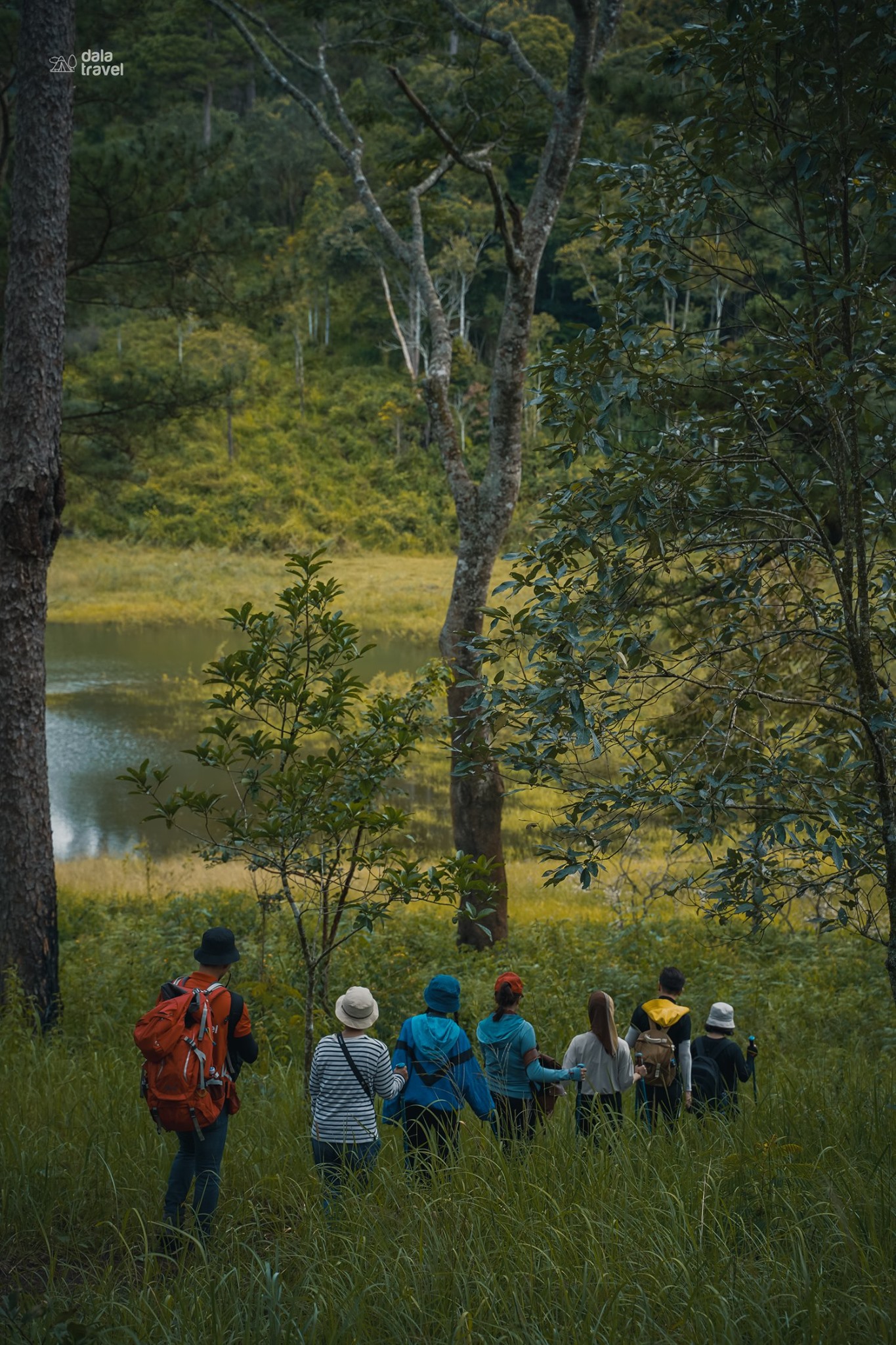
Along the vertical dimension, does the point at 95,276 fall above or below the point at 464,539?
above

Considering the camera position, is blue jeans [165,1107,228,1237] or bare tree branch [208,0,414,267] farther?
bare tree branch [208,0,414,267]

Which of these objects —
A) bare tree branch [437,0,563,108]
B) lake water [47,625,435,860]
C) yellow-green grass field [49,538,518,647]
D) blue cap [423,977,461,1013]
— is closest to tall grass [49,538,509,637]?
yellow-green grass field [49,538,518,647]

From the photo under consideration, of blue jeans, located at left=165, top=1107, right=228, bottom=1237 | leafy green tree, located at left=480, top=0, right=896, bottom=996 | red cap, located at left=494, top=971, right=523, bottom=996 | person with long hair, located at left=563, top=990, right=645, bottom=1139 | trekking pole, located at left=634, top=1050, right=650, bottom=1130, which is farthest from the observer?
trekking pole, located at left=634, top=1050, right=650, bottom=1130

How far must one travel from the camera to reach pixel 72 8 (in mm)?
7160

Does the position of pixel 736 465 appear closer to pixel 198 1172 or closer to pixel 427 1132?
pixel 427 1132

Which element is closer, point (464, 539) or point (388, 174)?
point (464, 539)

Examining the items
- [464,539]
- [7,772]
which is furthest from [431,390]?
[7,772]

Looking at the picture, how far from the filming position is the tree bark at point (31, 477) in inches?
272

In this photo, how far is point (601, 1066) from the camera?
4.40 metres

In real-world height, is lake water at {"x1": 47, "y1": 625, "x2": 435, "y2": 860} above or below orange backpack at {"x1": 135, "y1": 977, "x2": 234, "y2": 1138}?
below

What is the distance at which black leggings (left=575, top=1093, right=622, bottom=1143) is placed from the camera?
13.7 feet

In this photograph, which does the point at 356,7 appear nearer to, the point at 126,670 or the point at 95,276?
the point at 95,276

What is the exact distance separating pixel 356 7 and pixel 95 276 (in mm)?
3835

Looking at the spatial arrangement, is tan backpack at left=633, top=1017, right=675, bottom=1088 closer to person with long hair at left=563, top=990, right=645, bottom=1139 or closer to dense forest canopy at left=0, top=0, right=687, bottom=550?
person with long hair at left=563, top=990, right=645, bottom=1139
